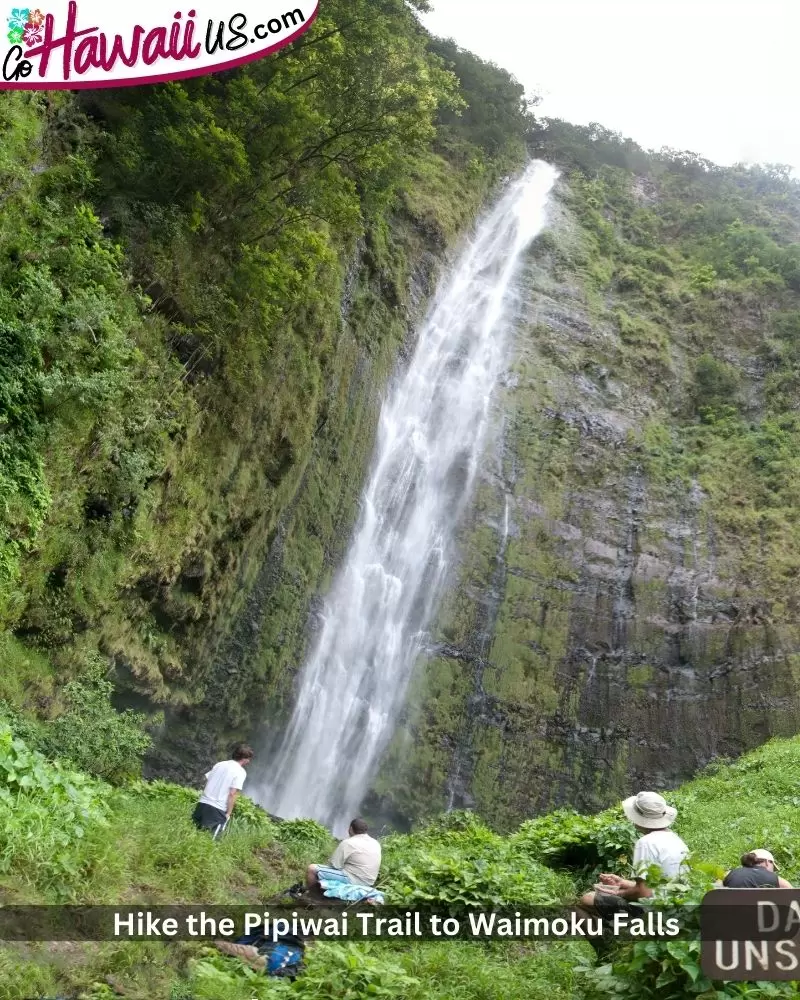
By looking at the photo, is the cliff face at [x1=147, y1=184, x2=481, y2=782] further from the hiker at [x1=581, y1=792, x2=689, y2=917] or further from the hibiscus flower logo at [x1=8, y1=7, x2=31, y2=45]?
the hiker at [x1=581, y1=792, x2=689, y2=917]

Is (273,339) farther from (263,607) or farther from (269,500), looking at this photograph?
(263,607)

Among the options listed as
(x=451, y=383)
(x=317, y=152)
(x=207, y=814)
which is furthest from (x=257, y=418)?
(x=451, y=383)

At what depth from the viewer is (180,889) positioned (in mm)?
6496

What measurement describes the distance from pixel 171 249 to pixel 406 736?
14.0 metres

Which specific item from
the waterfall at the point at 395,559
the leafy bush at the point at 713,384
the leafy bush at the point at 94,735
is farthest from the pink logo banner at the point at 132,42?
the leafy bush at the point at 713,384

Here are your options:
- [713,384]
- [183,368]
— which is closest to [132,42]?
[183,368]

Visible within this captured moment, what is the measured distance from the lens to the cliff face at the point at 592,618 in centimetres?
2177

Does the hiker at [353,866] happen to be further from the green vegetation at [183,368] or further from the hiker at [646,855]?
Answer: the green vegetation at [183,368]

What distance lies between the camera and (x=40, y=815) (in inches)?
220

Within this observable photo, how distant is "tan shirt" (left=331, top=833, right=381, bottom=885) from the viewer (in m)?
6.16

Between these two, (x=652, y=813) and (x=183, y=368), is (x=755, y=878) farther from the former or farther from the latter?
(x=183, y=368)
